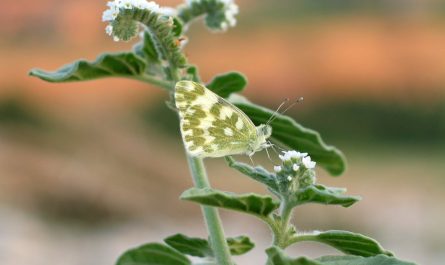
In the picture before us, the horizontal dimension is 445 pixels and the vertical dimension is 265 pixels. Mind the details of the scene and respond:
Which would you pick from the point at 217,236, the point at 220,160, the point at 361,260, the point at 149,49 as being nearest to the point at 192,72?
the point at 149,49

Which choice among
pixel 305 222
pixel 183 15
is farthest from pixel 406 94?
pixel 183 15

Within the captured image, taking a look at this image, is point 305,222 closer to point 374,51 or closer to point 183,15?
point 374,51

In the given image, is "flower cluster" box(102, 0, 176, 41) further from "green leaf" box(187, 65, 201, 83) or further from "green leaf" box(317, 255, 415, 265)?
"green leaf" box(317, 255, 415, 265)

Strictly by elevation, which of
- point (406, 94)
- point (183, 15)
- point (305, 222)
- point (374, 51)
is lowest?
point (183, 15)

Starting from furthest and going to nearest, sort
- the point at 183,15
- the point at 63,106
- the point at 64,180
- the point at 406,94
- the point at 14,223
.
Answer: the point at 406,94, the point at 63,106, the point at 64,180, the point at 14,223, the point at 183,15

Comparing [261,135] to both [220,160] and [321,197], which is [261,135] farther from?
[220,160]

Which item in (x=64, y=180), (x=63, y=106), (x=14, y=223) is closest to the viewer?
(x=14, y=223)

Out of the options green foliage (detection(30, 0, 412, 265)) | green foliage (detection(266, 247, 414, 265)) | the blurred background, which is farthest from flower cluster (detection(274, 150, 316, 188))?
the blurred background
